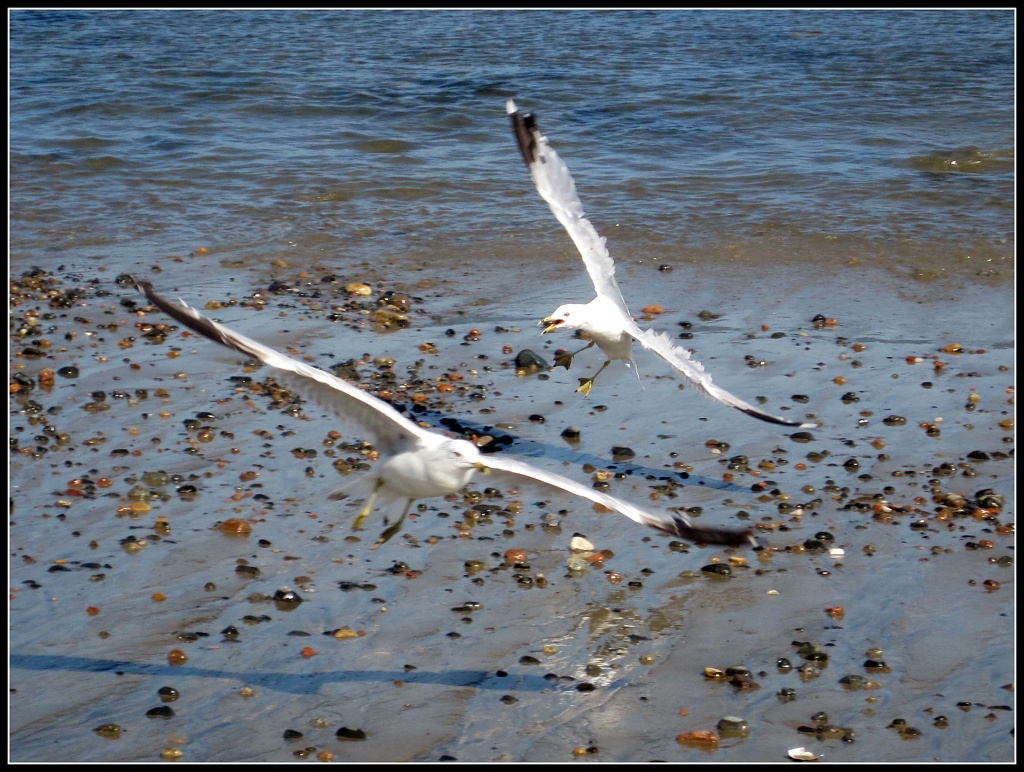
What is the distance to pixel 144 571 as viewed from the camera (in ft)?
18.3

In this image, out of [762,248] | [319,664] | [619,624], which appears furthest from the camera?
[762,248]

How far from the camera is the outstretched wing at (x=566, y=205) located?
7531 millimetres

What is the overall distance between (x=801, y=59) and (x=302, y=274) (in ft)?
36.2

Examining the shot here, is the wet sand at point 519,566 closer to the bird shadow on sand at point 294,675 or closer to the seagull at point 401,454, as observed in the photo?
the bird shadow on sand at point 294,675

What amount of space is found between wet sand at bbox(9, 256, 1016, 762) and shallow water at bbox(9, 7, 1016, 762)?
0.02m

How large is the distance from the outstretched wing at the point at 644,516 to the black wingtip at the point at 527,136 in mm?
3182

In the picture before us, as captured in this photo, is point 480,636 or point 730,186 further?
point 730,186

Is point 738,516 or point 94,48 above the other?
point 94,48

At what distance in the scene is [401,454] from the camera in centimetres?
545

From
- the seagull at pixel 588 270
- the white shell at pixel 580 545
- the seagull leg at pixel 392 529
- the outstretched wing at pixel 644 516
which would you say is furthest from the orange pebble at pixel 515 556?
the seagull at pixel 588 270

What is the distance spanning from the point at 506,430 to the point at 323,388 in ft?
8.06

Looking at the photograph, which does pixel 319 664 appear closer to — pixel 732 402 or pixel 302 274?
pixel 732 402

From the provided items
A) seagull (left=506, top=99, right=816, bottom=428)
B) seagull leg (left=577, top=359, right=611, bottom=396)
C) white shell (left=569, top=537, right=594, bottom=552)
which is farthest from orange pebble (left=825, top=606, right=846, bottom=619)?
seagull leg (left=577, top=359, right=611, bottom=396)

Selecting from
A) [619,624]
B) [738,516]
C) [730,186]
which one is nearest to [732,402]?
[738,516]
